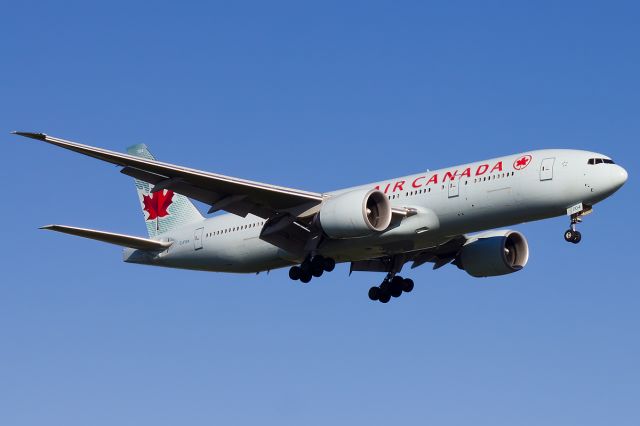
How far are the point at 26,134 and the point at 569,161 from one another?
58.2 feet

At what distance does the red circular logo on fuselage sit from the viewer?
40.6 meters

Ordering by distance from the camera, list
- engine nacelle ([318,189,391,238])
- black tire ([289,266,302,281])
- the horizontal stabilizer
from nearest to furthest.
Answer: engine nacelle ([318,189,391,238]) → the horizontal stabilizer → black tire ([289,266,302,281])

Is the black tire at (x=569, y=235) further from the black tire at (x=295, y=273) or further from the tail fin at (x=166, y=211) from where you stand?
the tail fin at (x=166, y=211)

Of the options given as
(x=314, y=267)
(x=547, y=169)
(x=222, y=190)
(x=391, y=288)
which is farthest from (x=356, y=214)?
(x=391, y=288)

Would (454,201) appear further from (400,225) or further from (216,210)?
(216,210)

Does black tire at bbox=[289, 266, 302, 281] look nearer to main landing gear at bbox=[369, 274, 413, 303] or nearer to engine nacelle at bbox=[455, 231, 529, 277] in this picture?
main landing gear at bbox=[369, 274, 413, 303]

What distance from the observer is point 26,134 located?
116ft

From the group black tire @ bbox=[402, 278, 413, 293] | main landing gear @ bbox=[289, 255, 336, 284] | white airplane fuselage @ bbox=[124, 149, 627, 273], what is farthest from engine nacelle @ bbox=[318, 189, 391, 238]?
black tire @ bbox=[402, 278, 413, 293]

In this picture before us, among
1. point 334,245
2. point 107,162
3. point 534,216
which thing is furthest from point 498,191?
point 107,162

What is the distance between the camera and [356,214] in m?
41.1

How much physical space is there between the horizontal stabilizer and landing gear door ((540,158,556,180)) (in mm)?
15935

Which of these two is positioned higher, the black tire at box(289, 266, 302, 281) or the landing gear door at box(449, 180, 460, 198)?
the landing gear door at box(449, 180, 460, 198)

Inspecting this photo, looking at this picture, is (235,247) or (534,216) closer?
Result: (534,216)

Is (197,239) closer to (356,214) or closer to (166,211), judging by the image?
(166,211)
